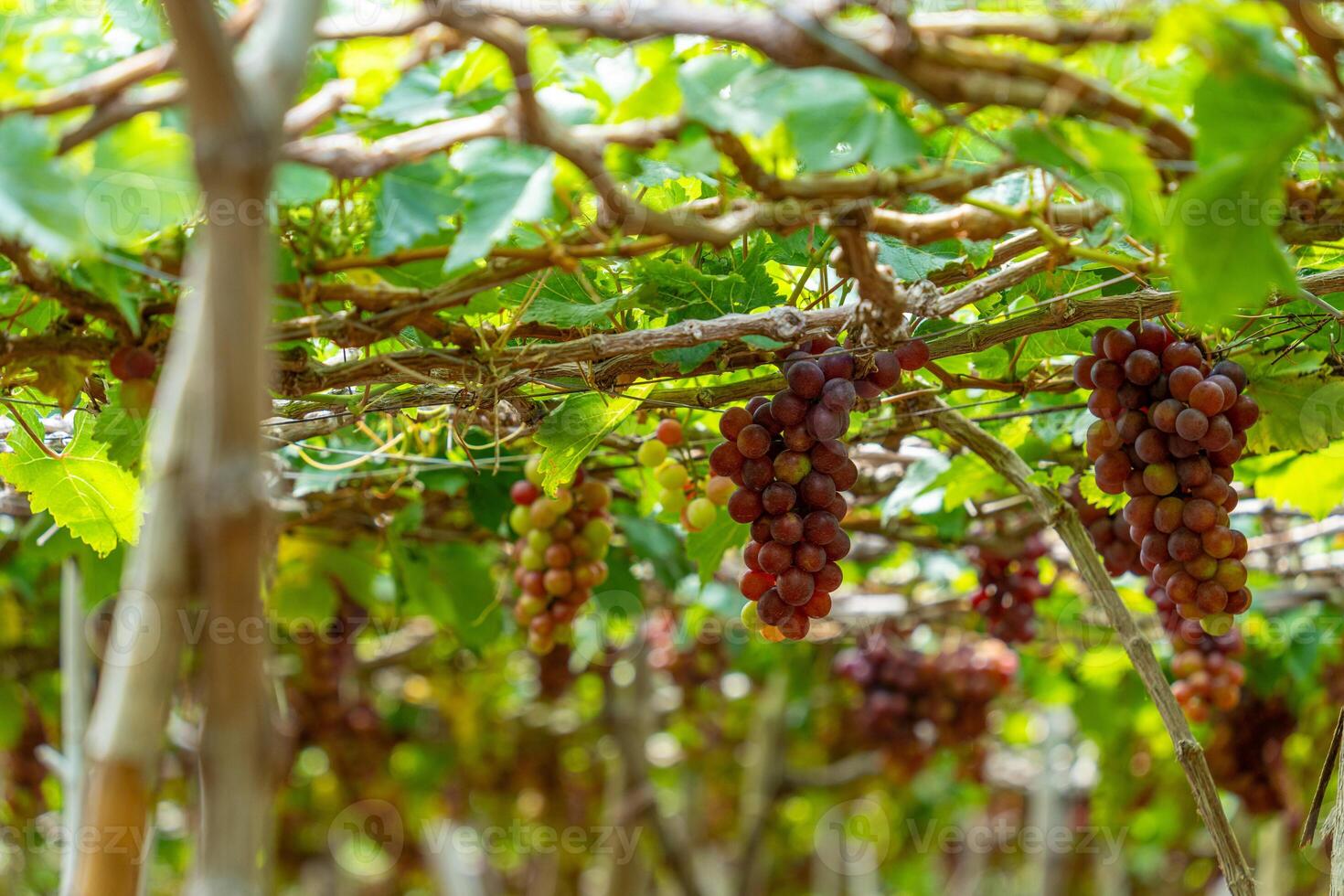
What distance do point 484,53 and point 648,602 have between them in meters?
2.86

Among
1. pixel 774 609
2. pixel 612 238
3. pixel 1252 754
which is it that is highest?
pixel 612 238

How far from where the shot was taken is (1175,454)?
1236mm

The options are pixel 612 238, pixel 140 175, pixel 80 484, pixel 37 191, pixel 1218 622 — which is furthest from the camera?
pixel 80 484

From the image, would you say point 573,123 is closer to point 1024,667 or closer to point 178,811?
point 1024,667

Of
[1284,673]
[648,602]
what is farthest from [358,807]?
[1284,673]

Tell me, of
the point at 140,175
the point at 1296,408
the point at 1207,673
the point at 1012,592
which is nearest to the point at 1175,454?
the point at 1296,408

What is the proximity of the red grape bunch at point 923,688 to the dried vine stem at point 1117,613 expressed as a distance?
177cm

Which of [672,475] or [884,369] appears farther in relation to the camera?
[672,475]

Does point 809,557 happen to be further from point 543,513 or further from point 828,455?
point 543,513

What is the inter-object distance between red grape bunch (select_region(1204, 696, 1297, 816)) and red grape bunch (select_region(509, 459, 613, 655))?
2.08 meters

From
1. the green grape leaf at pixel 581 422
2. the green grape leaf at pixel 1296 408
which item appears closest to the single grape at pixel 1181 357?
the green grape leaf at pixel 1296 408

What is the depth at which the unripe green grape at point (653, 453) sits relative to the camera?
177cm

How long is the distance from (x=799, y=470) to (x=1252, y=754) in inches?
104

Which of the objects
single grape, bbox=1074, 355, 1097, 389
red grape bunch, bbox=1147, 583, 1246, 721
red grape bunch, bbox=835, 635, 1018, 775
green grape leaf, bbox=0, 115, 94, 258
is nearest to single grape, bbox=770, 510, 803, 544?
single grape, bbox=1074, 355, 1097, 389
